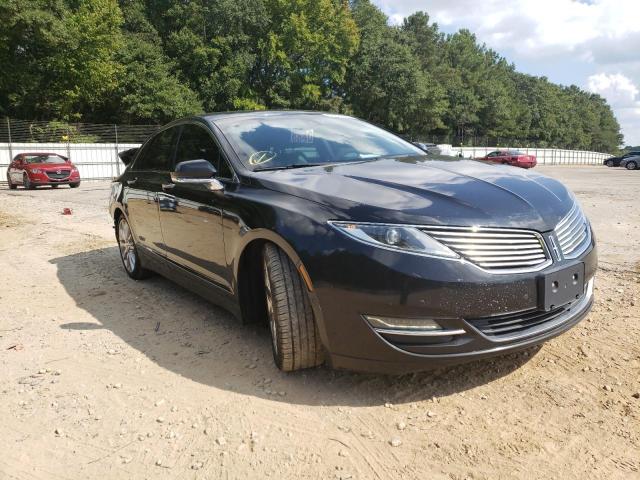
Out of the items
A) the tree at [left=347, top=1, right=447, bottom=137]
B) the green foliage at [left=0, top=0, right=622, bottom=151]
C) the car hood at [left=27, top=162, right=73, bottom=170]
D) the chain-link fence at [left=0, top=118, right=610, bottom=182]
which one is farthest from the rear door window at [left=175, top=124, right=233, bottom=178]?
the tree at [left=347, top=1, right=447, bottom=137]

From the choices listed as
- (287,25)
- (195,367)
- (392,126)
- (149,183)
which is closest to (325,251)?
(195,367)

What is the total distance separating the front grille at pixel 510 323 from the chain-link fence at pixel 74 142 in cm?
2801

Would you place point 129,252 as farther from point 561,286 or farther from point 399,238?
point 561,286

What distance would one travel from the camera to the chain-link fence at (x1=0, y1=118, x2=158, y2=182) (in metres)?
26.8

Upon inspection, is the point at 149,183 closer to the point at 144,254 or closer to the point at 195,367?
the point at 144,254

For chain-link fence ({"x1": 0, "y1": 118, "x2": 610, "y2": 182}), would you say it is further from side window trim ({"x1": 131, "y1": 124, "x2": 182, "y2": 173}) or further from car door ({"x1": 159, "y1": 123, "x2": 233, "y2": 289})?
car door ({"x1": 159, "y1": 123, "x2": 233, "y2": 289})

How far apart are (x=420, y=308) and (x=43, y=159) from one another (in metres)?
21.3

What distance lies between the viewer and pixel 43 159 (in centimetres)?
2023

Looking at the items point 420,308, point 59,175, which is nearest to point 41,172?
point 59,175

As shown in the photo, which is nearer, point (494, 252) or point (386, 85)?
point (494, 252)

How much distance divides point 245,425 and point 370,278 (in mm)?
948

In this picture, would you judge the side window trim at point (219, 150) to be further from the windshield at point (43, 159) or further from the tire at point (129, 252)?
the windshield at point (43, 159)

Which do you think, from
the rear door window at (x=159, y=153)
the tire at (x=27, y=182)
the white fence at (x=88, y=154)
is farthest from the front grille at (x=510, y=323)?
the white fence at (x=88, y=154)

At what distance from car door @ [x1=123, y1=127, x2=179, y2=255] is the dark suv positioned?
2.76ft
